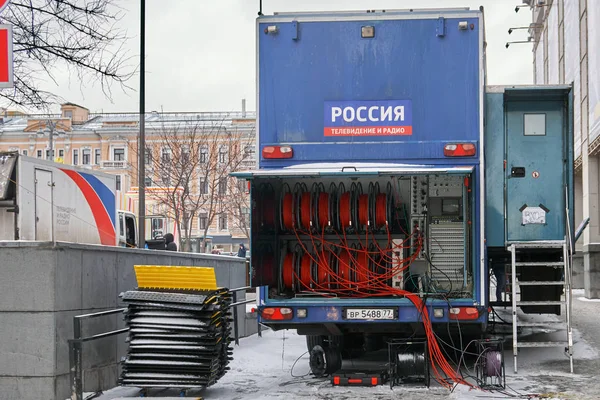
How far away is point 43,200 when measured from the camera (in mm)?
17594

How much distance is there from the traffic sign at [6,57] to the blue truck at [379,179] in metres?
2.95

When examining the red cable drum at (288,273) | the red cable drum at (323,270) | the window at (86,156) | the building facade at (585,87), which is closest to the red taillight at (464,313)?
the red cable drum at (323,270)

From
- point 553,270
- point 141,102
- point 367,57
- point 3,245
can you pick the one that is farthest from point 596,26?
point 3,245

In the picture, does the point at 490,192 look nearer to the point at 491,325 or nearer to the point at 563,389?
the point at 563,389

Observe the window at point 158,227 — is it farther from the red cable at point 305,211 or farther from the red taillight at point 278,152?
the red taillight at point 278,152

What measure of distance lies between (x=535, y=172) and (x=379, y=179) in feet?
6.25

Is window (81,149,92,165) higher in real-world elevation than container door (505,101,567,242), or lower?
higher

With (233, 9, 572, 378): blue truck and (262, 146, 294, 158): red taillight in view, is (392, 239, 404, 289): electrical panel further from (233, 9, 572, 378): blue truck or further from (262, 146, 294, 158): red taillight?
(262, 146, 294, 158): red taillight

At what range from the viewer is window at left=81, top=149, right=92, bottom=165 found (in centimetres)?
8531

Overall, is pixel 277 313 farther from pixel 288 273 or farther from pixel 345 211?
pixel 345 211

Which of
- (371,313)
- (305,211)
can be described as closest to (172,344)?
(371,313)

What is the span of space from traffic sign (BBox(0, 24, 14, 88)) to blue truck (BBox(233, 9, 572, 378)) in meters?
2.95

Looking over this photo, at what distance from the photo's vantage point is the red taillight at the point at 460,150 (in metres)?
10.2

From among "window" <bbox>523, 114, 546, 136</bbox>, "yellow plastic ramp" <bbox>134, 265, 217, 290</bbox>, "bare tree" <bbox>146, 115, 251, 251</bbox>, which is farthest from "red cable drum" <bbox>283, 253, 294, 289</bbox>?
"bare tree" <bbox>146, 115, 251, 251</bbox>
